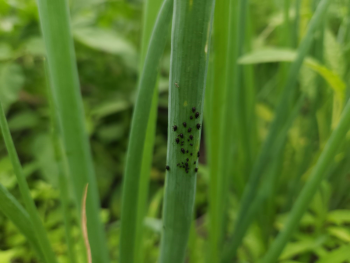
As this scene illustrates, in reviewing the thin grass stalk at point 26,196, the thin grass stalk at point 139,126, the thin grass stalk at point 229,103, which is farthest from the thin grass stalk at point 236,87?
the thin grass stalk at point 26,196

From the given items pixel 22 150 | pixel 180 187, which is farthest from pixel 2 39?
pixel 180 187

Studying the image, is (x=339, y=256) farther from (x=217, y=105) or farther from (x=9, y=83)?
(x=9, y=83)

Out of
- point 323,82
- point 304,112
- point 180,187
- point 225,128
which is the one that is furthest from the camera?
point 304,112

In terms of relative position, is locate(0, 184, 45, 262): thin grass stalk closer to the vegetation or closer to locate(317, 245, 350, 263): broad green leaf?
the vegetation

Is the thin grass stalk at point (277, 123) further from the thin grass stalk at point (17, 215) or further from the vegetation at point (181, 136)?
the thin grass stalk at point (17, 215)

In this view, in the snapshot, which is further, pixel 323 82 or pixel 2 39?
pixel 2 39

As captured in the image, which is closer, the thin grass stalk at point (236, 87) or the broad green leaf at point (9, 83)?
the thin grass stalk at point (236, 87)

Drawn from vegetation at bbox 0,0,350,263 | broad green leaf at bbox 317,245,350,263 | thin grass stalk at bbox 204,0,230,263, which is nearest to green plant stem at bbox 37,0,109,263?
vegetation at bbox 0,0,350,263

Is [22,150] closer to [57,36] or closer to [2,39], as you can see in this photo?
[2,39]
